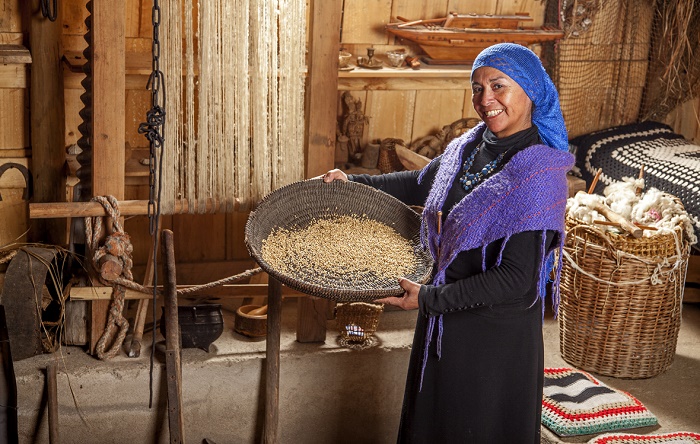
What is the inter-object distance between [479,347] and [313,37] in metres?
1.35

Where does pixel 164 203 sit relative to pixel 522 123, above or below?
below

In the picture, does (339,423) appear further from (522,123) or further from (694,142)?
(694,142)

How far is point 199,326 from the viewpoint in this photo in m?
3.46

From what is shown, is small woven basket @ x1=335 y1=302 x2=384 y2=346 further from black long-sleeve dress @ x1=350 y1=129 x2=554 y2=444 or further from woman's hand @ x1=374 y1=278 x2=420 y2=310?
woman's hand @ x1=374 y1=278 x2=420 y2=310

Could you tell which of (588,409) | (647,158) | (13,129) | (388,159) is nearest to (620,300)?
(588,409)

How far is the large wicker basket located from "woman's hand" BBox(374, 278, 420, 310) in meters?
0.04

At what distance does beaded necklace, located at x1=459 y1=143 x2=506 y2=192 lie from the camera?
98.0 inches

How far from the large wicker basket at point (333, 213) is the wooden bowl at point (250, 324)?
2.81ft

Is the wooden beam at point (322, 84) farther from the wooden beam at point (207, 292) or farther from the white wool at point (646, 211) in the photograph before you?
the white wool at point (646, 211)

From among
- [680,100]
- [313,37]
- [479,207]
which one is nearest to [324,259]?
[479,207]

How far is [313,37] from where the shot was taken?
3207mm

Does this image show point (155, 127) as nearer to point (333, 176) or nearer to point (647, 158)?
point (333, 176)

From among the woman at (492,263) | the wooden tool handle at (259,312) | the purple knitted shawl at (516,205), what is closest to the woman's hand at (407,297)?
the woman at (492,263)

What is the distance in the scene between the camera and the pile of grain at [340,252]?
8.47 ft
